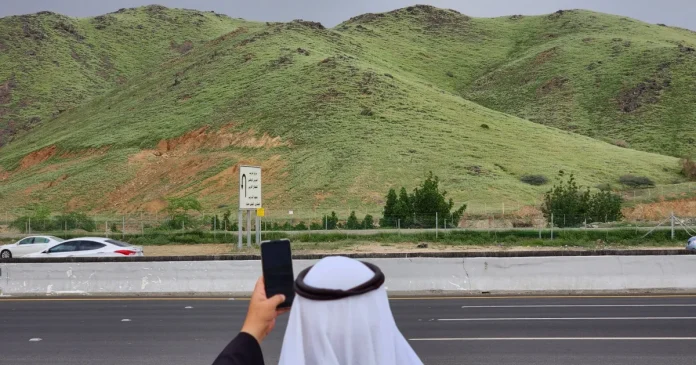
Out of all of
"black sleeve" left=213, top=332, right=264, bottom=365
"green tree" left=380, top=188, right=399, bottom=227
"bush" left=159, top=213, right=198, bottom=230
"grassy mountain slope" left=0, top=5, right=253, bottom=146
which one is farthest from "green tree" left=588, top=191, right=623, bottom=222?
"grassy mountain slope" left=0, top=5, right=253, bottom=146

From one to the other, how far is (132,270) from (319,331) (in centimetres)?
1941

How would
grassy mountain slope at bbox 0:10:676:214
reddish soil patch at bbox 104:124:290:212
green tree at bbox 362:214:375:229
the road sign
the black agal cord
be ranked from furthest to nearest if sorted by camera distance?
reddish soil patch at bbox 104:124:290:212 → grassy mountain slope at bbox 0:10:676:214 → green tree at bbox 362:214:375:229 → the road sign → the black agal cord

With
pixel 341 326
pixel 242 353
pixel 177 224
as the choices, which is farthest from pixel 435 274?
pixel 177 224

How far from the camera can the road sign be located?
33.2 metres

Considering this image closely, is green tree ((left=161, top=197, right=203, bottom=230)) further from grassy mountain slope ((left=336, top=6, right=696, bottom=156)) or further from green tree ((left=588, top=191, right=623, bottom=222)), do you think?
grassy mountain slope ((left=336, top=6, right=696, bottom=156))

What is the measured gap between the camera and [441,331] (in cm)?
1320

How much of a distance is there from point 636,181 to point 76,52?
96.7 m

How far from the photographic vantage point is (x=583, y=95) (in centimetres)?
9150

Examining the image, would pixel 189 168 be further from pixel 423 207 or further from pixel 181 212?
pixel 423 207

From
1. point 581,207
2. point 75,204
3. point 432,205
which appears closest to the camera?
point 432,205

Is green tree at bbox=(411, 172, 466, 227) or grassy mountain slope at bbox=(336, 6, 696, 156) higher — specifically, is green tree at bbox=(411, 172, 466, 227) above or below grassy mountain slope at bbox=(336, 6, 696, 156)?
below

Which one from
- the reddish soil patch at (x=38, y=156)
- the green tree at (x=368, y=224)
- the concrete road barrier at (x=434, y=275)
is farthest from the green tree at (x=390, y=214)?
the reddish soil patch at (x=38, y=156)

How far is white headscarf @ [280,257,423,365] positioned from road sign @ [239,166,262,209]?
30.8 m

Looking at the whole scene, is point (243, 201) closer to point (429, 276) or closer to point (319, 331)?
point (429, 276)
